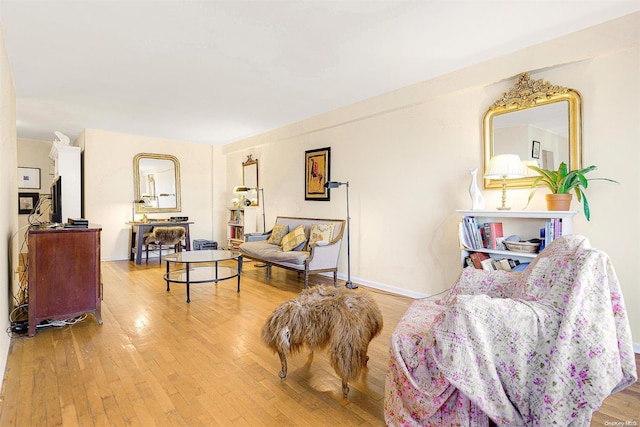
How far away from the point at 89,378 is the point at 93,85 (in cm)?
333

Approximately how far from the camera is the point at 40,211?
705cm

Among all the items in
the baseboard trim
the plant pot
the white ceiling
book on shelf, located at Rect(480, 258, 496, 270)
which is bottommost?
the baseboard trim

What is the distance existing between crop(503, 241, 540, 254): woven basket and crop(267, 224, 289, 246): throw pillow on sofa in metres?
3.20

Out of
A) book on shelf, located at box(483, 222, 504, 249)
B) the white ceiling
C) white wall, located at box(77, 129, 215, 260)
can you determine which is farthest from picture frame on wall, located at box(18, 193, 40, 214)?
book on shelf, located at box(483, 222, 504, 249)

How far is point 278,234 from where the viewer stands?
5.30 meters

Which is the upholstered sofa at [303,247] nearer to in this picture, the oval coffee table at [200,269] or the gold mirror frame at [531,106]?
the oval coffee table at [200,269]

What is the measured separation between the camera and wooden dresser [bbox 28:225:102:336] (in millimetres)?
2777

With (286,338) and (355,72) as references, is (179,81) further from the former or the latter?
(286,338)

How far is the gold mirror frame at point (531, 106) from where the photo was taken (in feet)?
9.04

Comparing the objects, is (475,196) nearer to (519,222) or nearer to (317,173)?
(519,222)

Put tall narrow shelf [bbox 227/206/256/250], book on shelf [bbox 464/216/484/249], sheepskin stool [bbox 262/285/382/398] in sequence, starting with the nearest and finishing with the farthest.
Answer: sheepskin stool [bbox 262/285/382/398] → book on shelf [bbox 464/216/484/249] → tall narrow shelf [bbox 227/206/256/250]

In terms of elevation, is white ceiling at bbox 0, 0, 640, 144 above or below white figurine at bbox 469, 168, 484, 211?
above

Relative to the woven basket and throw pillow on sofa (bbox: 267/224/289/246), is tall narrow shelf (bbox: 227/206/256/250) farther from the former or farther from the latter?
the woven basket

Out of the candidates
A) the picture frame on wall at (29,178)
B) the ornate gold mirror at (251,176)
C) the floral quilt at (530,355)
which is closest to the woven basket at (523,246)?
the floral quilt at (530,355)
